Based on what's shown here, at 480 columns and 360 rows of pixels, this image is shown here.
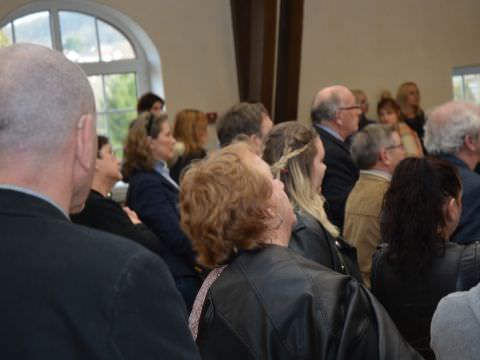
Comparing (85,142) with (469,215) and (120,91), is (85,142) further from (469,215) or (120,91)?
(120,91)

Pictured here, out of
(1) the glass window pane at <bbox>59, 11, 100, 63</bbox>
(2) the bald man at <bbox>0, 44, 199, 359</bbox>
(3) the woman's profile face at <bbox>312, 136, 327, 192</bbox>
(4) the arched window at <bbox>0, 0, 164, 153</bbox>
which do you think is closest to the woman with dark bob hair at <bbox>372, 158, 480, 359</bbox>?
(3) the woman's profile face at <bbox>312, 136, 327, 192</bbox>

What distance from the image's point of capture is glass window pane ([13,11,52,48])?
7.28 metres

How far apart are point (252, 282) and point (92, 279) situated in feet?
2.59

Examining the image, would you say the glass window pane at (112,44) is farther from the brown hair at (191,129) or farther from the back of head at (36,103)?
the back of head at (36,103)

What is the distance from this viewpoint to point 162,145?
4.06 m

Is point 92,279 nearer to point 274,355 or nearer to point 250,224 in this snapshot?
point 274,355

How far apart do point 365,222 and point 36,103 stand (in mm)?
2383

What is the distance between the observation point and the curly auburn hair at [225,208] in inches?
78.3

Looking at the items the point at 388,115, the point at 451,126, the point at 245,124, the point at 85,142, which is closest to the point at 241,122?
the point at 245,124

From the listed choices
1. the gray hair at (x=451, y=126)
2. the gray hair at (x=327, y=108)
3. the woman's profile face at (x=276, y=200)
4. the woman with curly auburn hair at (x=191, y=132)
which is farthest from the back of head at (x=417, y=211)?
the woman with curly auburn hair at (x=191, y=132)

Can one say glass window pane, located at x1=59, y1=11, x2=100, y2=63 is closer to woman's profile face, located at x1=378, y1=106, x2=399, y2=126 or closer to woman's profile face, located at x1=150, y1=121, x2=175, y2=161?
woman's profile face, located at x1=378, y1=106, x2=399, y2=126

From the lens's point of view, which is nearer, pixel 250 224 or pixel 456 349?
pixel 456 349


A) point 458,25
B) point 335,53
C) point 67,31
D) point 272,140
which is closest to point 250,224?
point 272,140

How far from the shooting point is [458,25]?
9062 millimetres
